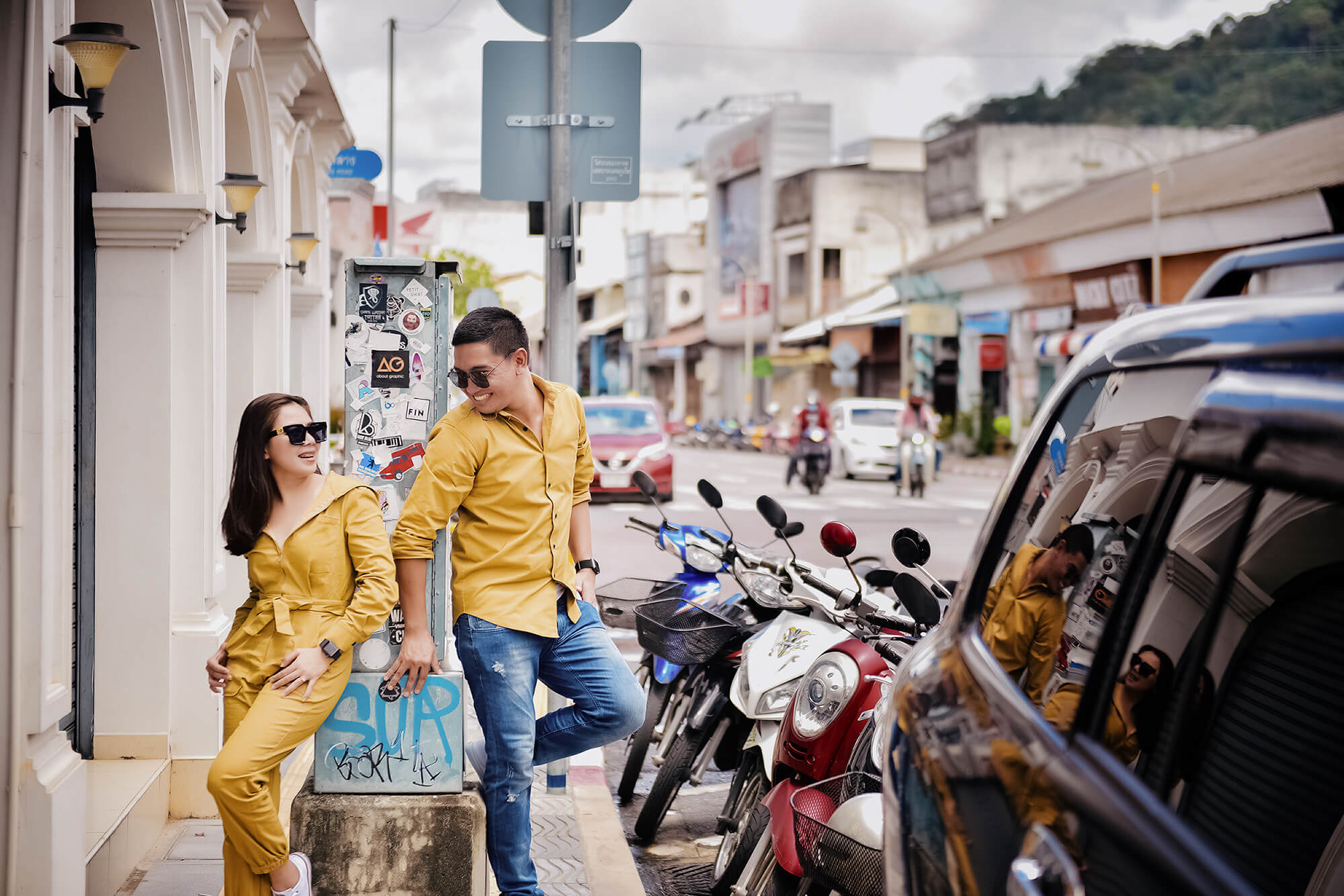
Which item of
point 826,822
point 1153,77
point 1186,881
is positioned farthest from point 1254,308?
point 1153,77

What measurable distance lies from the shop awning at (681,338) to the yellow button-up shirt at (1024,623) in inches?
2423

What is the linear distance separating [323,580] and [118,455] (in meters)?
2.05

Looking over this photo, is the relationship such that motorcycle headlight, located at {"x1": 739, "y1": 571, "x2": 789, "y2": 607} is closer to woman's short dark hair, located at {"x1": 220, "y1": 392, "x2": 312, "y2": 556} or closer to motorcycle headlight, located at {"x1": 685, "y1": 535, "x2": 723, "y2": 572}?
motorcycle headlight, located at {"x1": 685, "y1": 535, "x2": 723, "y2": 572}

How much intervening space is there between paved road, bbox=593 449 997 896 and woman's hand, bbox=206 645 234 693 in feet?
6.00

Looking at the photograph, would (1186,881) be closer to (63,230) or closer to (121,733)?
(63,230)

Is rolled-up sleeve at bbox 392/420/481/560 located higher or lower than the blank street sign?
lower

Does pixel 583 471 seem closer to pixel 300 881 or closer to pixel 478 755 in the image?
pixel 478 755

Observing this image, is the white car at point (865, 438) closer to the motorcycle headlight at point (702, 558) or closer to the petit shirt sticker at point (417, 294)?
the motorcycle headlight at point (702, 558)

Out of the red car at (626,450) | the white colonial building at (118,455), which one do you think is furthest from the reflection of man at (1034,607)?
the red car at (626,450)

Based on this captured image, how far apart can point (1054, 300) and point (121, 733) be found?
3081 cm

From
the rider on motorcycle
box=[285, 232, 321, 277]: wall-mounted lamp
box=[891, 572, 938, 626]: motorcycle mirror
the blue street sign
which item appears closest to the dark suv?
box=[891, 572, 938, 626]: motorcycle mirror

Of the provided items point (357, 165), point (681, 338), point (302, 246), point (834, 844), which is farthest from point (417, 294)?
point (681, 338)

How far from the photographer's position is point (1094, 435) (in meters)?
2.05

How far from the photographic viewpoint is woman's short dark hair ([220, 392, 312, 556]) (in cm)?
361
